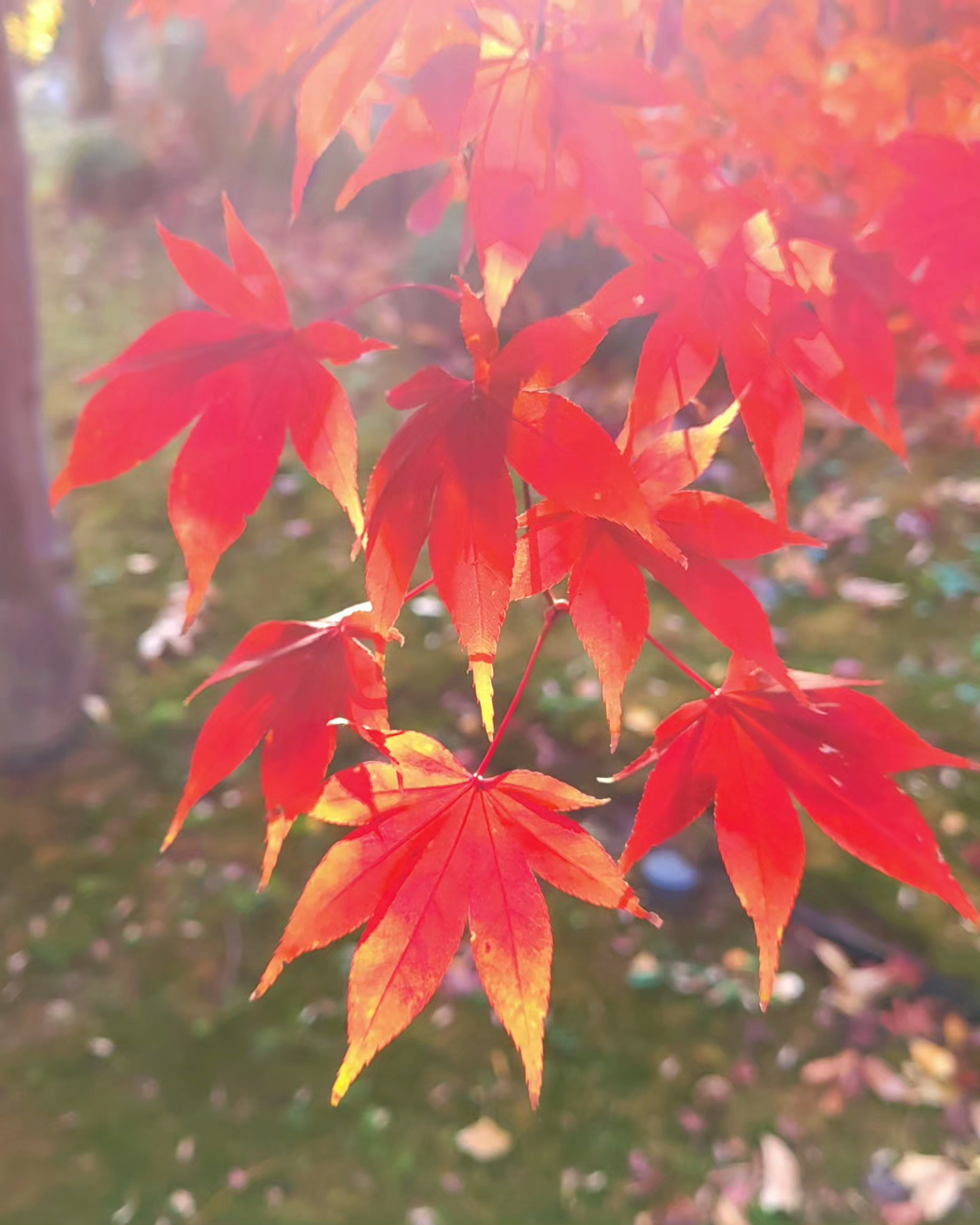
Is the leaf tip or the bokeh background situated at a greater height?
the leaf tip

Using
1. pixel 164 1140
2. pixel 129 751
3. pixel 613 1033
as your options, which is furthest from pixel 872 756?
pixel 129 751

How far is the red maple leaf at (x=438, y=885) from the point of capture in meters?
0.66

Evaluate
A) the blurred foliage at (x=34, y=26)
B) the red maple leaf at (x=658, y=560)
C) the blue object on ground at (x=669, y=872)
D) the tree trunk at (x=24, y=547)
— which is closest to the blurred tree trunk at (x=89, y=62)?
the blurred foliage at (x=34, y=26)

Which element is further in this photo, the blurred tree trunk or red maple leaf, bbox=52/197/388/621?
the blurred tree trunk

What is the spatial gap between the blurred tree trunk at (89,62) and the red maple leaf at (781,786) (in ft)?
24.7

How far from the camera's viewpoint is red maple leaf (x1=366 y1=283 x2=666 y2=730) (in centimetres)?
54

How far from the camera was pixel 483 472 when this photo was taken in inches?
21.8

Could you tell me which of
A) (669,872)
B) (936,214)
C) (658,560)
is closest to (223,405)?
(658,560)

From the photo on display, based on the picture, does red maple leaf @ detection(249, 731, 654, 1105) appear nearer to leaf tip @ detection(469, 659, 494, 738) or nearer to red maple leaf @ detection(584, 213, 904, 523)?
leaf tip @ detection(469, 659, 494, 738)

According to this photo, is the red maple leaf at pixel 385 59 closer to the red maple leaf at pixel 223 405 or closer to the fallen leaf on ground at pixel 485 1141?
the red maple leaf at pixel 223 405

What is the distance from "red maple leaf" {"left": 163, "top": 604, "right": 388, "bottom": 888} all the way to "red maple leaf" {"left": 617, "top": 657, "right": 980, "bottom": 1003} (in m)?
0.21

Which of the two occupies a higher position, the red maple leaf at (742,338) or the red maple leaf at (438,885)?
the red maple leaf at (742,338)

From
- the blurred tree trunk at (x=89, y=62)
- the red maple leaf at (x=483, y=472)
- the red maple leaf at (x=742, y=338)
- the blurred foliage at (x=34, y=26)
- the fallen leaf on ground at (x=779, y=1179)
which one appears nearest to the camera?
the red maple leaf at (x=483, y=472)

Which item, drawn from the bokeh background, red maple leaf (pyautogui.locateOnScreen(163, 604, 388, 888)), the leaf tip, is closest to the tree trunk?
the bokeh background
